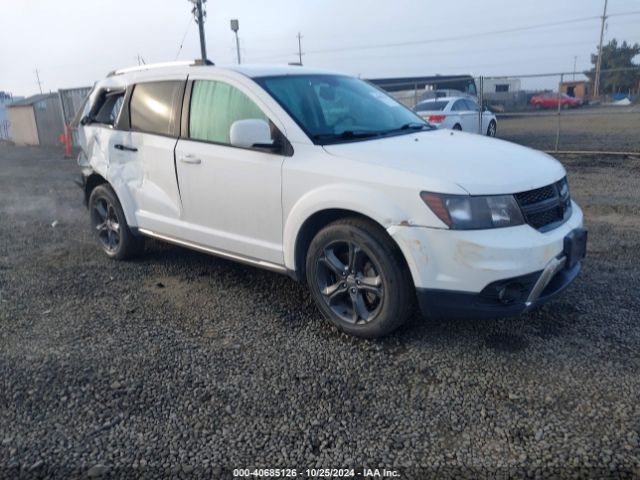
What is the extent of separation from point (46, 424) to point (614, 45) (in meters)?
71.7

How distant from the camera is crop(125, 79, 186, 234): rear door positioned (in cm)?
468

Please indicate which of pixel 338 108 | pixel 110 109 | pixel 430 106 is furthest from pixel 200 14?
pixel 338 108

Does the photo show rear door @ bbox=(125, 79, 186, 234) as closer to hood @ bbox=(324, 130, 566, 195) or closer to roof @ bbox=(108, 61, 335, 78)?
roof @ bbox=(108, 61, 335, 78)

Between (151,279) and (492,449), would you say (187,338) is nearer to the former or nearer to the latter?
(151,279)

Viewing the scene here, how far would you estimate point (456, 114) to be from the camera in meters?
14.8

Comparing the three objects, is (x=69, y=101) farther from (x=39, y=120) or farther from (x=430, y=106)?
(x=430, y=106)

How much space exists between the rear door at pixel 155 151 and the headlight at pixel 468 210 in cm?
240

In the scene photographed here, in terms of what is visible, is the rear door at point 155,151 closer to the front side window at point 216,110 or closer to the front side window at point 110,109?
the front side window at point 216,110

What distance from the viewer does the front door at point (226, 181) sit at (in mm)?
3977

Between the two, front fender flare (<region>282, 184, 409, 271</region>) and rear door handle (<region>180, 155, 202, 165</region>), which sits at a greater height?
rear door handle (<region>180, 155, 202, 165</region>)

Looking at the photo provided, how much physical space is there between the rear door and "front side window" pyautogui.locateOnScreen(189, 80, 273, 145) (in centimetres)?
20

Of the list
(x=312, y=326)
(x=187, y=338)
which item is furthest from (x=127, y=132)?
(x=312, y=326)

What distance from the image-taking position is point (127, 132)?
5125mm

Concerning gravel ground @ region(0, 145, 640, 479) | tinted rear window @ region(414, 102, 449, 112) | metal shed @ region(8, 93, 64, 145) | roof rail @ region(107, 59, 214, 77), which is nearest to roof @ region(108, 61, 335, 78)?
roof rail @ region(107, 59, 214, 77)
